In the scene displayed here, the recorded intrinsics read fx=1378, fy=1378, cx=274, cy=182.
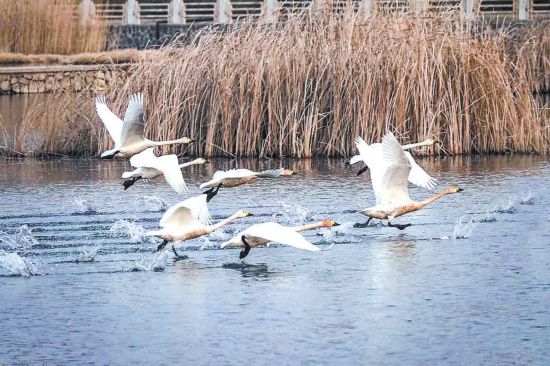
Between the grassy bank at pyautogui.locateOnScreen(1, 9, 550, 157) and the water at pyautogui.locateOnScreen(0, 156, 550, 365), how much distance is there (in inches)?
115

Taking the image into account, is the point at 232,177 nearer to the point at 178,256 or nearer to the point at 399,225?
the point at 178,256

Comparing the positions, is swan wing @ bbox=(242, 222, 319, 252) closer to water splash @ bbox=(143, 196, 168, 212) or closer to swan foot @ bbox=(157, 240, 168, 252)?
swan foot @ bbox=(157, 240, 168, 252)

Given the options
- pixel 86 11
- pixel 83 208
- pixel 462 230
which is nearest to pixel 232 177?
pixel 462 230

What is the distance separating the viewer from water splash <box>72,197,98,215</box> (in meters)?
14.6

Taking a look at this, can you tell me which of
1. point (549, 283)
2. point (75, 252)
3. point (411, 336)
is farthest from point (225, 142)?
point (411, 336)

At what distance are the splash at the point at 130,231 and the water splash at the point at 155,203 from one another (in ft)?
4.27

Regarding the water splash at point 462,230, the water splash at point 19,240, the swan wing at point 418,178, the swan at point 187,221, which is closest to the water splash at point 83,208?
the water splash at point 19,240

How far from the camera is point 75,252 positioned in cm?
1225

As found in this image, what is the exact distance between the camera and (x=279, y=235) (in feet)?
35.2

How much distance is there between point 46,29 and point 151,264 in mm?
26504

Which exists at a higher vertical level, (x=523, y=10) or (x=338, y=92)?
(x=523, y=10)

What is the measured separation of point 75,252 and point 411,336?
165 inches

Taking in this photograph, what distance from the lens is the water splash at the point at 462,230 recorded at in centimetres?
1284

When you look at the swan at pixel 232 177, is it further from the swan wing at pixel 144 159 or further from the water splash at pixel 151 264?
the water splash at pixel 151 264
